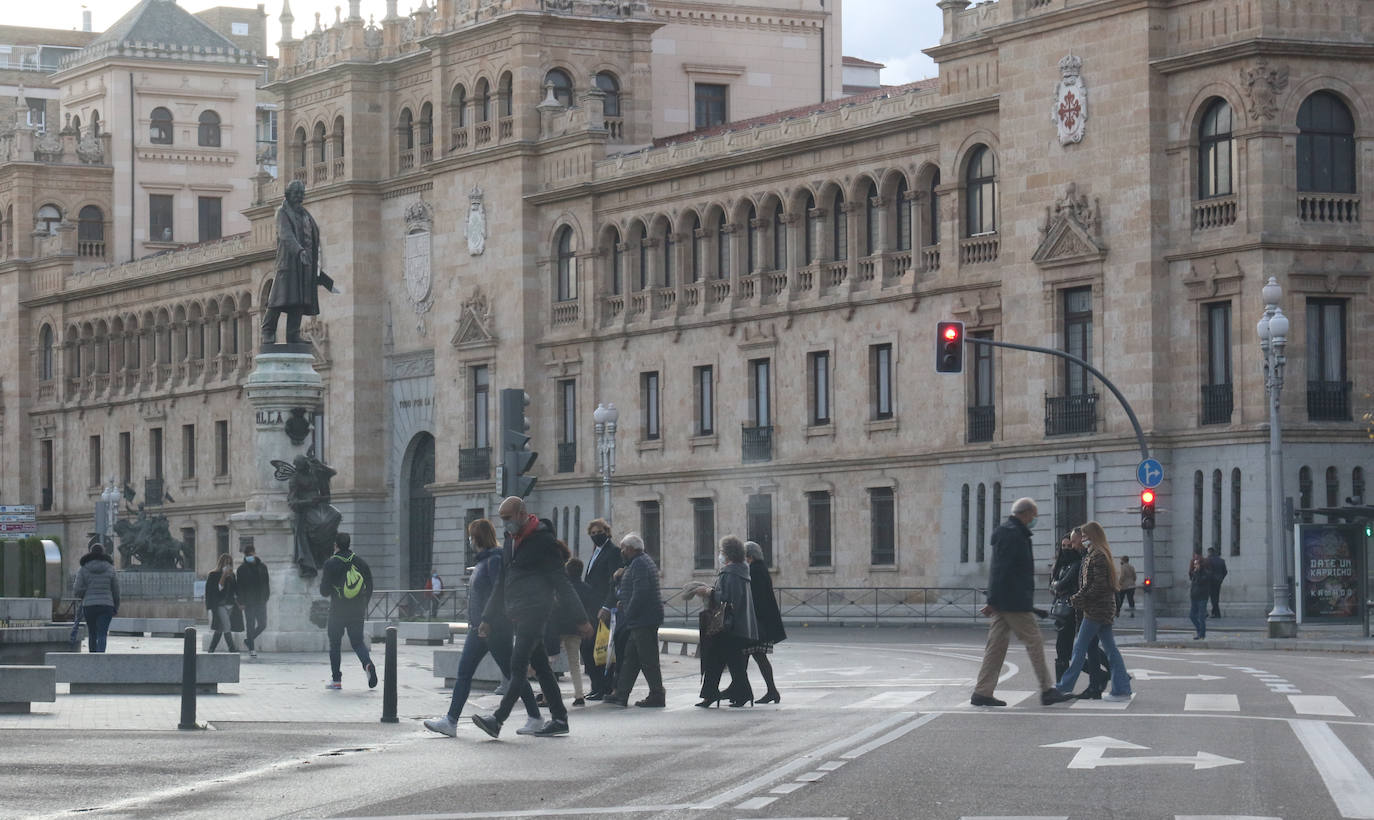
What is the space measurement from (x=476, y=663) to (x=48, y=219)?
273 ft

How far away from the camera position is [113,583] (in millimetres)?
37750

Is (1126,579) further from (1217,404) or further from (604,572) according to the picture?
(604,572)

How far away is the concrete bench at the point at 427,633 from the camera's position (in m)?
48.0

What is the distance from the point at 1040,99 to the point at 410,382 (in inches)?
1091

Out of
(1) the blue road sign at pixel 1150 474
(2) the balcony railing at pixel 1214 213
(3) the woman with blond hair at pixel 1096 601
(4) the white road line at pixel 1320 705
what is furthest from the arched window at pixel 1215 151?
(3) the woman with blond hair at pixel 1096 601

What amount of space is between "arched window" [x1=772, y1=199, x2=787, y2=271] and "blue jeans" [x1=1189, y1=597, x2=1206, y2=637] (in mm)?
22402

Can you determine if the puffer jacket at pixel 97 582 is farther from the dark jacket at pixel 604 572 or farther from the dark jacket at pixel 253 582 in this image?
the dark jacket at pixel 604 572

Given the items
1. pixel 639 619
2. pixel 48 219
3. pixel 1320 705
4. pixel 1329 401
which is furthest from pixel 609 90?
pixel 1320 705

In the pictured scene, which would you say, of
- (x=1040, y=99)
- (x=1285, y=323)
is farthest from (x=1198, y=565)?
(x=1040, y=99)

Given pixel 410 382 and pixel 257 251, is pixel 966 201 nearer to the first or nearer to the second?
pixel 410 382

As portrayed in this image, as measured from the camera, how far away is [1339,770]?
17.8m

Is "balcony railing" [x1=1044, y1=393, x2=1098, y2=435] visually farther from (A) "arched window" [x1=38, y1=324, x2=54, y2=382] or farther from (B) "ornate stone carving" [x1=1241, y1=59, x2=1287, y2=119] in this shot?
(A) "arched window" [x1=38, y1=324, x2=54, y2=382]

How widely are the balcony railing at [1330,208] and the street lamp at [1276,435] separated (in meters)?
6.44

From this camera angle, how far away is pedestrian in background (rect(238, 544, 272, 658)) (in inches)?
1480
